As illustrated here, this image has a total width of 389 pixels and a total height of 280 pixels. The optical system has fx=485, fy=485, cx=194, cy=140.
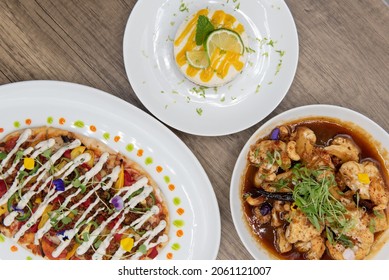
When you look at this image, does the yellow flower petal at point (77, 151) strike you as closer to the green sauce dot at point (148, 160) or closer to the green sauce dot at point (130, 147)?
the green sauce dot at point (130, 147)

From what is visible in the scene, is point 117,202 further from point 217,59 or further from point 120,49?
point 217,59

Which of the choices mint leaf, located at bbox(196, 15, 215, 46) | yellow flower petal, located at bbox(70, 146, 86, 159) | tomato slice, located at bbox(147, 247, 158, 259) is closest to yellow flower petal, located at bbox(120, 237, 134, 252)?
tomato slice, located at bbox(147, 247, 158, 259)

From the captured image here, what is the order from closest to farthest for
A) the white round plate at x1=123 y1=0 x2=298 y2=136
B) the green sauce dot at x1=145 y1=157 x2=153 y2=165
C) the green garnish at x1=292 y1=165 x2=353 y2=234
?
1. the green garnish at x1=292 y1=165 x2=353 y2=234
2. the white round plate at x1=123 y1=0 x2=298 y2=136
3. the green sauce dot at x1=145 y1=157 x2=153 y2=165

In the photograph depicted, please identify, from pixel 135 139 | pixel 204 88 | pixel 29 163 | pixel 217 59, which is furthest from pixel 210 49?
pixel 29 163

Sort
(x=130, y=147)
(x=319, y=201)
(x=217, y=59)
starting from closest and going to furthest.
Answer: (x=319, y=201) → (x=217, y=59) → (x=130, y=147)

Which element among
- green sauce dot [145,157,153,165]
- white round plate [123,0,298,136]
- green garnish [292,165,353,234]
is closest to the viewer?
green garnish [292,165,353,234]

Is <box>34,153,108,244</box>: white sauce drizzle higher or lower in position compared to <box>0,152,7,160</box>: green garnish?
lower

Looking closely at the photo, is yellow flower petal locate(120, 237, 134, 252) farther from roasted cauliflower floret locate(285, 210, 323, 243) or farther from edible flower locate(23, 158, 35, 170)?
roasted cauliflower floret locate(285, 210, 323, 243)
